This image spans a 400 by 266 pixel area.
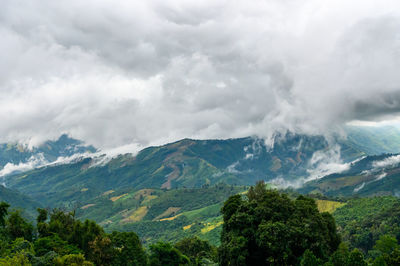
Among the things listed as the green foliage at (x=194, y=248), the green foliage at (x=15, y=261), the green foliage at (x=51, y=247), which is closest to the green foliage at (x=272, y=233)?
the green foliage at (x=51, y=247)

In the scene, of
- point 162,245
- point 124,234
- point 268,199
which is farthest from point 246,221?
point 124,234

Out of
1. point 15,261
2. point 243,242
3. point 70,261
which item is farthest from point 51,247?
point 243,242

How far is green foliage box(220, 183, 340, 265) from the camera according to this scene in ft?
245

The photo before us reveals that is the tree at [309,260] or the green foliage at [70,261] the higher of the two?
the green foliage at [70,261]

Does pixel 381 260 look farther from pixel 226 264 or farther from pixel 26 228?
pixel 26 228

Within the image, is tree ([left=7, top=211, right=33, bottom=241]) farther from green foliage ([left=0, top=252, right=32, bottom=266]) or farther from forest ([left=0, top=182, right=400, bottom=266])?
green foliage ([left=0, top=252, right=32, bottom=266])

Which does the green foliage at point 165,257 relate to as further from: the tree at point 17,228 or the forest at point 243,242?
the tree at point 17,228

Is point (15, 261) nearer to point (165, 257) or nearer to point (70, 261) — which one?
point (70, 261)

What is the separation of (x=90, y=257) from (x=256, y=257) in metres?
46.3

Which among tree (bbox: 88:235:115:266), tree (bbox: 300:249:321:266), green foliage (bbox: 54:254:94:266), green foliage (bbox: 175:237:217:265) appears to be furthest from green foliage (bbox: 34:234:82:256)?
green foliage (bbox: 175:237:217:265)

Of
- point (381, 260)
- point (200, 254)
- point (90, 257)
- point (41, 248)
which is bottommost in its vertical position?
point (200, 254)

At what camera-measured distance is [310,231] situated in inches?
3091

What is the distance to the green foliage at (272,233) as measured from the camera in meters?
74.6

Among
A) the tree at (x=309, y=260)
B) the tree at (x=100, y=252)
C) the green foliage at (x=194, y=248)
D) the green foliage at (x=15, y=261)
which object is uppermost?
the green foliage at (x=15, y=261)
